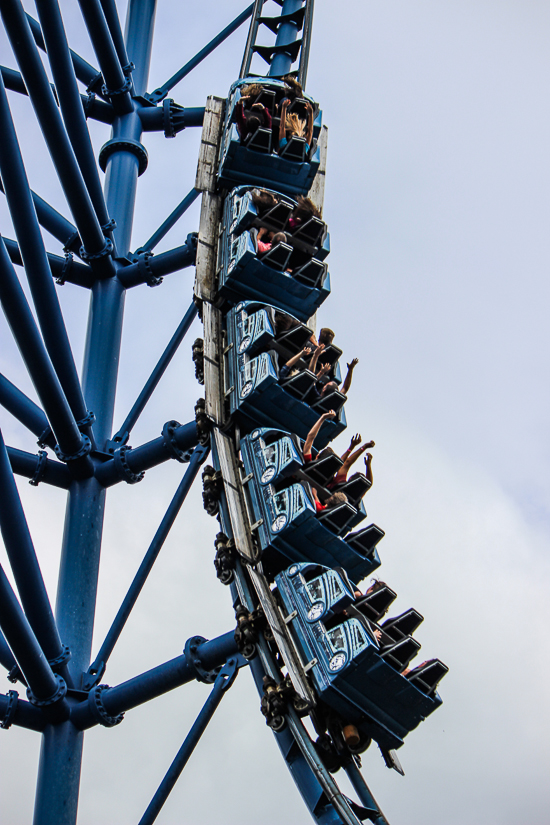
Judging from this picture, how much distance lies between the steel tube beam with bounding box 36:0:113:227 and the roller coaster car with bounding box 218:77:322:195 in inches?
72.7

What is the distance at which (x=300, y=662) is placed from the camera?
22.7ft

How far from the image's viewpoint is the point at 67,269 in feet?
32.7

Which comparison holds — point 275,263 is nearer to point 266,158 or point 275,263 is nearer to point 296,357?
point 296,357

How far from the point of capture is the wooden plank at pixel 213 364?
341 inches

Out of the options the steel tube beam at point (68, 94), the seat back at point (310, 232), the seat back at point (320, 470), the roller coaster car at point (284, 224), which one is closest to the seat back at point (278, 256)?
the roller coaster car at point (284, 224)

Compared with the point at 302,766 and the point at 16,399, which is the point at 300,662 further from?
the point at 16,399

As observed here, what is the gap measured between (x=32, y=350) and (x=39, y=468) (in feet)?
6.54

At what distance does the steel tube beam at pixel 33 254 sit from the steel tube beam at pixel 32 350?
273mm

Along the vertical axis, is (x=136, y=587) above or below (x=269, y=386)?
below

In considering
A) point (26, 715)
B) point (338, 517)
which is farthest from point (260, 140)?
point (26, 715)

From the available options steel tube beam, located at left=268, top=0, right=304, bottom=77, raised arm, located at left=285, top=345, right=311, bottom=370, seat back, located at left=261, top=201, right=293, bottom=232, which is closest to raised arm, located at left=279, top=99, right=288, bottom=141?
seat back, located at left=261, top=201, right=293, bottom=232

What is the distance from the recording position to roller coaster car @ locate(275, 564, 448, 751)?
6.59m

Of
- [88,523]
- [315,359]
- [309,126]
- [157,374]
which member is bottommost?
[88,523]

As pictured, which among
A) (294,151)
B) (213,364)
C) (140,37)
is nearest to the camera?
(213,364)
